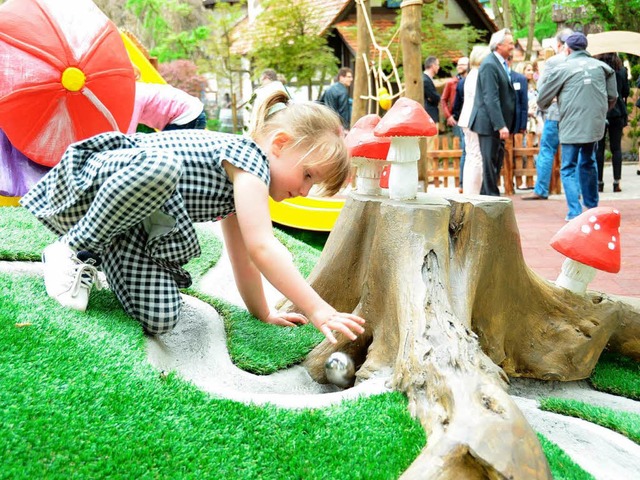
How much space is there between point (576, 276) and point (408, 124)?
1.17 metres

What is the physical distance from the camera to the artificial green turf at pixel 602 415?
7.54 ft

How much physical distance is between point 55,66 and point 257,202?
2443 mm

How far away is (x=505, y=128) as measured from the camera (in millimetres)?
6648

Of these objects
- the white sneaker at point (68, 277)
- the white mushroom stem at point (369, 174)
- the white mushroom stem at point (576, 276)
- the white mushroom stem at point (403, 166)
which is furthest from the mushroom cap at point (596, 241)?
the white sneaker at point (68, 277)

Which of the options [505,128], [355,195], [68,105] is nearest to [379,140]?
[355,195]

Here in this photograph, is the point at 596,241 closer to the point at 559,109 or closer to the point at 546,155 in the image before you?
the point at 559,109

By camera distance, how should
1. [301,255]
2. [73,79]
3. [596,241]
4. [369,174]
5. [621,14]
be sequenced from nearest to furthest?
[596,241], [369,174], [73,79], [301,255], [621,14]

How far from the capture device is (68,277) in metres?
2.43

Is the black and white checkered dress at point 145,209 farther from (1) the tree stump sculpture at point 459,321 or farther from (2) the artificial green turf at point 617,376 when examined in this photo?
(2) the artificial green turf at point 617,376

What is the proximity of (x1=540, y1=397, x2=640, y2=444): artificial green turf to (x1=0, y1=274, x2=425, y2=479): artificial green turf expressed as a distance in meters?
0.88

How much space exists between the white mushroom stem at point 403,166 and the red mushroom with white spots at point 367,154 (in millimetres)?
238

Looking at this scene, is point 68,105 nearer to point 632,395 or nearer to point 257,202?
point 257,202

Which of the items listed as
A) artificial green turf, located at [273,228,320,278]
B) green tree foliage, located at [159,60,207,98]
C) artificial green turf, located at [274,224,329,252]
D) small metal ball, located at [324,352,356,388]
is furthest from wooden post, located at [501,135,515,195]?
green tree foliage, located at [159,60,207,98]

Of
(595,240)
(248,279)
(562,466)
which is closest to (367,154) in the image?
(248,279)
